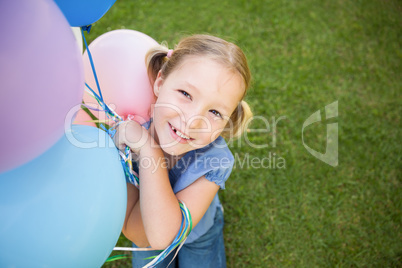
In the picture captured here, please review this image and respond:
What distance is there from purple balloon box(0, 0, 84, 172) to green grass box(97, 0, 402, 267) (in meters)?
1.36

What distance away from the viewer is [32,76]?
1.99 ft

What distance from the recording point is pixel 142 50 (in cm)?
134

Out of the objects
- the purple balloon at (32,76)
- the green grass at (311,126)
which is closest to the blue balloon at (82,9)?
the purple balloon at (32,76)

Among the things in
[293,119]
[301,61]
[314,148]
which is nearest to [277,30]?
[301,61]

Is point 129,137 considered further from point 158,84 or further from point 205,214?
Answer: point 205,214

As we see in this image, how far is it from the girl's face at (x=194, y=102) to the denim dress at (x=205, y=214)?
0.12m

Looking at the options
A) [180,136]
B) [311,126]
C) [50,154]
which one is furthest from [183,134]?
[311,126]

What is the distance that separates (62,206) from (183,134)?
0.54 metres

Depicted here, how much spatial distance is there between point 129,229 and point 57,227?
1.72 feet

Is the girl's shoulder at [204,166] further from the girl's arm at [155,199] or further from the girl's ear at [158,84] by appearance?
the girl's ear at [158,84]

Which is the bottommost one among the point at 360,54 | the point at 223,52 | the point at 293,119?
the point at 293,119

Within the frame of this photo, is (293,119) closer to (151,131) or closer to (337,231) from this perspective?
(337,231)

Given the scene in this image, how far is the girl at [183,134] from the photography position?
1092 mm

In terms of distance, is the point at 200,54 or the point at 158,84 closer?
the point at 200,54
